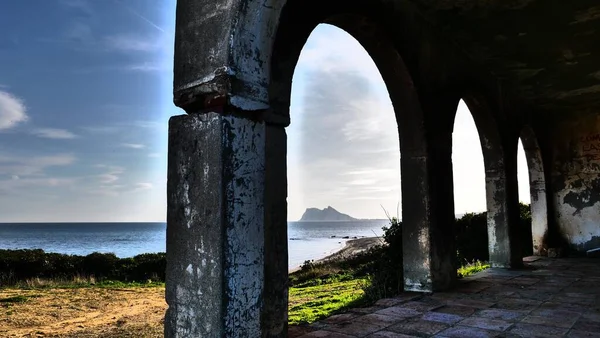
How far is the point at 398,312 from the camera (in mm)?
3795

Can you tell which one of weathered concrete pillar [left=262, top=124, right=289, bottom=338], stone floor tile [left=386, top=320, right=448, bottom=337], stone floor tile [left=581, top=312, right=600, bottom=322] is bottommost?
stone floor tile [left=581, top=312, right=600, bottom=322]

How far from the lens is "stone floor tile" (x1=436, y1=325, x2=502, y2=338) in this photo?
312 centimetres

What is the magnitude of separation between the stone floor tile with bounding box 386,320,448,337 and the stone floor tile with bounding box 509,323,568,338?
524mm

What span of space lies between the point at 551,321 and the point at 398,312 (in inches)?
47.5

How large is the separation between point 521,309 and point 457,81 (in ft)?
9.62

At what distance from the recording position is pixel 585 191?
878 centimetres

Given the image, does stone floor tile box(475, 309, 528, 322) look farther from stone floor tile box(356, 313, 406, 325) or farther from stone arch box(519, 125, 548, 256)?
stone arch box(519, 125, 548, 256)

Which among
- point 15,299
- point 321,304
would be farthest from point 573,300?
point 15,299

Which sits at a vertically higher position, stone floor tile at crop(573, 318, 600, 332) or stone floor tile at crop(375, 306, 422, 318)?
stone floor tile at crop(375, 306, 422, 318)

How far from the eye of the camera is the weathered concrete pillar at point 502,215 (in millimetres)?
6684

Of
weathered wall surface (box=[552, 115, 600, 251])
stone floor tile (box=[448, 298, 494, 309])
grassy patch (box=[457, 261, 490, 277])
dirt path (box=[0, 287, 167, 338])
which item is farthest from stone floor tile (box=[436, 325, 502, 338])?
weathered wall surface (box=[552, 115, 600, 251])

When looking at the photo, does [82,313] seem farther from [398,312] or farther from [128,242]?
[128,242]

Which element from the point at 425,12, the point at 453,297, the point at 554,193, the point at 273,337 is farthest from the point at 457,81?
the point at 554,193

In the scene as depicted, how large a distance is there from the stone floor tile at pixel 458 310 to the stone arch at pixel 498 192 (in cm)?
311
